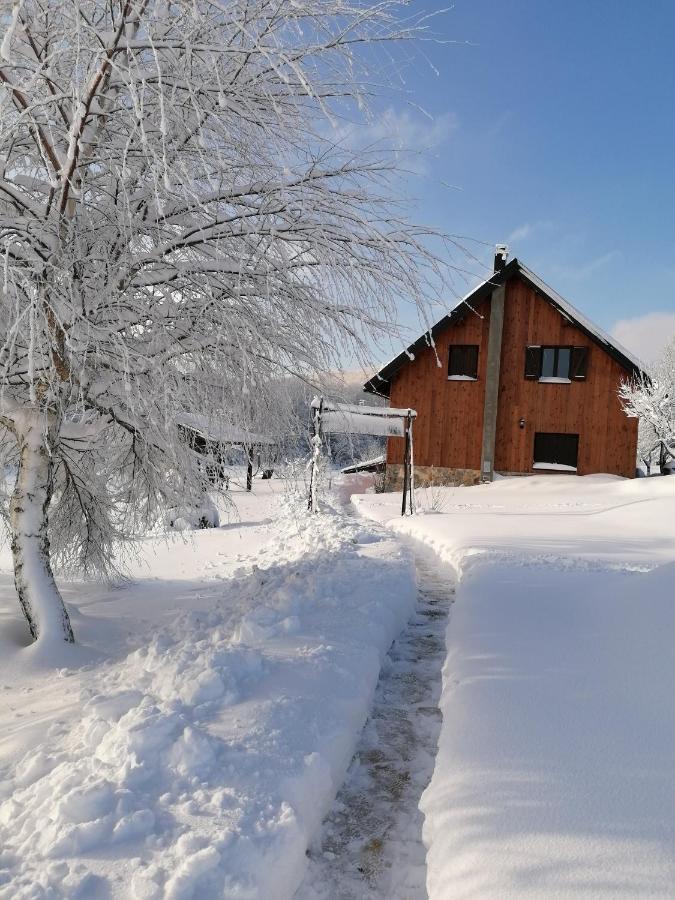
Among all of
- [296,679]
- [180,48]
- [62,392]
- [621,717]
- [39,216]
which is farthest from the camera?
[62,392]

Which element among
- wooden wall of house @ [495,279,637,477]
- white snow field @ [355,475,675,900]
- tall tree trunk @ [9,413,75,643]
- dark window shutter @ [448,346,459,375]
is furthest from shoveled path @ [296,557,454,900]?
dark window shutter @ [448,346,459,375]

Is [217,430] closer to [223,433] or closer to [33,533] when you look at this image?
[223,433]

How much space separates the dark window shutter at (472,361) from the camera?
2052cm

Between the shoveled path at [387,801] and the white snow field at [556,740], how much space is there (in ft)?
0.87

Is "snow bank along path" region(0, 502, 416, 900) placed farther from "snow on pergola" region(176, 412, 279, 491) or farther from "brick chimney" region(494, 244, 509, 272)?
"brick chimney" region(494, 244, 509, 272)

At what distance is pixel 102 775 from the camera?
2596 mm

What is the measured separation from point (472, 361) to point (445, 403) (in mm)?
1684

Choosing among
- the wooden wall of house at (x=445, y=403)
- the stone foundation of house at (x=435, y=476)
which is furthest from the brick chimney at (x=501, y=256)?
the stone foundation of house at (x=435, y=476)

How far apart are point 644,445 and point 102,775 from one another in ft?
141

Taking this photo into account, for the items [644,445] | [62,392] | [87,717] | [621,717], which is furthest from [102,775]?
[644,445]

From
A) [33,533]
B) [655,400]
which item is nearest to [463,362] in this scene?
[655,400]

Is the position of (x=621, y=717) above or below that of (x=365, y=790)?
above

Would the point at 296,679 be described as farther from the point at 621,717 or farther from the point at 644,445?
the point at 644,445

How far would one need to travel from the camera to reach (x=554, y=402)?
20.0 metres
